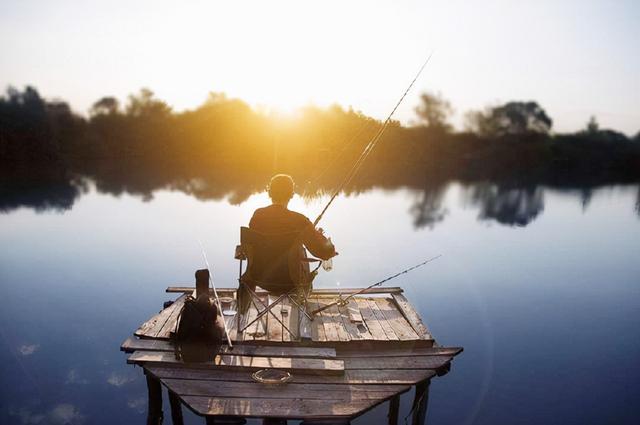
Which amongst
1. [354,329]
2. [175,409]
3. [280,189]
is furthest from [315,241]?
[175,409]

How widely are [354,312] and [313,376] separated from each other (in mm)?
1883

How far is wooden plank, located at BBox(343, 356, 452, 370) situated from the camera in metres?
4.33

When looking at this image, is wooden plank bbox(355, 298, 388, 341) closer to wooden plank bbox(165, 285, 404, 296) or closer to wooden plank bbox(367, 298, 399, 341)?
wooden plank bbox(367, 298, 399, 341)

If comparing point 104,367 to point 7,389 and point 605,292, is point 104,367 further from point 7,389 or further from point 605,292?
point 605,292

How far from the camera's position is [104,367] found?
8055 millimetres

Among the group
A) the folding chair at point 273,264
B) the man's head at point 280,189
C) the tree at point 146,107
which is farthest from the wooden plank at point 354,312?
the tree at point 146,107

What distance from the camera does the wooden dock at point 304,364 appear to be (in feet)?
11.8

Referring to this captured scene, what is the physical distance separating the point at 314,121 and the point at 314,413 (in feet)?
47.2

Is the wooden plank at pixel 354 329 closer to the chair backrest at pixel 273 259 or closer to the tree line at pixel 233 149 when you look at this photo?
the chair backrest at pixel 273 259

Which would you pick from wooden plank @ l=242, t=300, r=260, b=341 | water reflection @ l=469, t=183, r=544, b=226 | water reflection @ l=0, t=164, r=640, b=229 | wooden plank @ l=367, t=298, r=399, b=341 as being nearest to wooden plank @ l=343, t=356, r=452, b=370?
wooden plank @ l=367, t=298, r=399, b=341

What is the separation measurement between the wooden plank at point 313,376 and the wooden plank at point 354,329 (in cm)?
68

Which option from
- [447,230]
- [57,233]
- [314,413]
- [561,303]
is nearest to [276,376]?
[314,413]

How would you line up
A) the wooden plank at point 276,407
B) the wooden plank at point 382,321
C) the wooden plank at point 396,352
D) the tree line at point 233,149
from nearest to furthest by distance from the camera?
the wooden plank at point 276,407, the wooden plank at point 396,352, the wooden plank at point 382,321, the tree line at point 233,149

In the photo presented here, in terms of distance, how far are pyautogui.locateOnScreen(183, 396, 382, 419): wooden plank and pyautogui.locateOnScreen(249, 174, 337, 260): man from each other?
1912 mm
